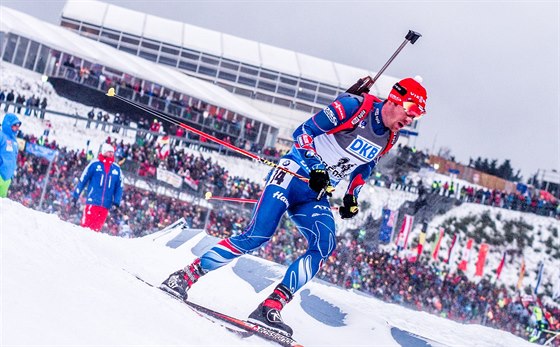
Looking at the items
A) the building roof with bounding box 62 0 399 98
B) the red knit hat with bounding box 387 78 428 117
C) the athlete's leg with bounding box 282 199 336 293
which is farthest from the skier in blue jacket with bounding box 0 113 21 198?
the building roof with bounding box 62 0 399 98

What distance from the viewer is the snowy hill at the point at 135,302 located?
8.30 ft

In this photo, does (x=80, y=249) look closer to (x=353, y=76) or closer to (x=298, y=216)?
(x=298, y=216)

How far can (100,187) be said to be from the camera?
9.52 metres

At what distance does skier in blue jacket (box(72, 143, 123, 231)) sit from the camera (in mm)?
9508

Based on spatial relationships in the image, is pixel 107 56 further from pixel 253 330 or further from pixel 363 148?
pixel 253 330

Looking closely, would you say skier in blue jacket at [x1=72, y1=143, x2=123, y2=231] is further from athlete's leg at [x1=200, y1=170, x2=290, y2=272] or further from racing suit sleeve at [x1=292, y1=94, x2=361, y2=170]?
racing suit sleeve at [x1=292, y1=94, x2=361, y2=170]

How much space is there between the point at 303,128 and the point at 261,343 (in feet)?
5.06

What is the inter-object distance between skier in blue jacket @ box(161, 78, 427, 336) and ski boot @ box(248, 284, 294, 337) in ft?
0.03

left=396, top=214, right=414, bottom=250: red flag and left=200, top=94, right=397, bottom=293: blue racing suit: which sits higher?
left=200, top=94, right=397, bottom=293: blue racing suit

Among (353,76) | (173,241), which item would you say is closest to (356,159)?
(173,241)

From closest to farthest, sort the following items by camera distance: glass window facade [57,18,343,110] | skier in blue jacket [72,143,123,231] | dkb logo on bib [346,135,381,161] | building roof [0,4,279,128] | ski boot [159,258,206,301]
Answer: ski boot [159,258,206,301], dkb logo on bib [346,135,381,161], skier in blue jacket [72,143,123,231], building roof [0,4,279,128], glass window facade [57,18,343,110]

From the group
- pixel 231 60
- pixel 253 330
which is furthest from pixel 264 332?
pixel 231 60

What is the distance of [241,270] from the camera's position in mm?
6250

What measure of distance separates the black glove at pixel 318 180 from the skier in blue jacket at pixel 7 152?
17.7ft
